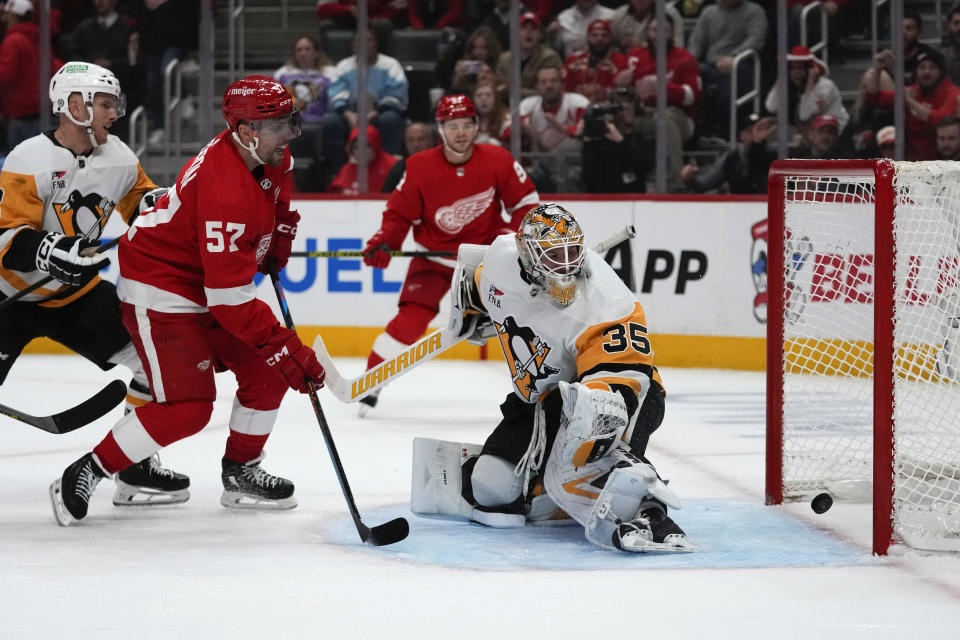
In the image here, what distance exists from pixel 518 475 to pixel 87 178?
130 cm

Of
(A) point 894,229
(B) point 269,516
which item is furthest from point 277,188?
(A) point 894,229

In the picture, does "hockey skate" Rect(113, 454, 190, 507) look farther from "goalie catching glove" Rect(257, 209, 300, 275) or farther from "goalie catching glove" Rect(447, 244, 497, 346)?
"goalie catching glove" Rect(447, 244, 497, 346)

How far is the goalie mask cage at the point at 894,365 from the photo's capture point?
108 inches

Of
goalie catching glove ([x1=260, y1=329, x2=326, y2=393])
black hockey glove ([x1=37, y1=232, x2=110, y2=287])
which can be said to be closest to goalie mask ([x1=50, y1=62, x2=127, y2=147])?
black hockey glove ([x1=37, y1=232, x2=110, y2=287])

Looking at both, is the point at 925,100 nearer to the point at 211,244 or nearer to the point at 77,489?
the point at 211,244

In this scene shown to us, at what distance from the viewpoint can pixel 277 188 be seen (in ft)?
10.4

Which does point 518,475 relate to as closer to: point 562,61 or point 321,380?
point 321,380

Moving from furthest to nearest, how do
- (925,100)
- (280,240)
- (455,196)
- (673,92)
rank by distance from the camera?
1. (673,92)
2. (925,100)
3. (455,196)
4. (280,240)

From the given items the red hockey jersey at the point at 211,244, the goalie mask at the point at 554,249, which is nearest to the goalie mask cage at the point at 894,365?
the goalie mask at the point at 554,249

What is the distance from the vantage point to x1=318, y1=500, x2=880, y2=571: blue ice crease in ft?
8.99

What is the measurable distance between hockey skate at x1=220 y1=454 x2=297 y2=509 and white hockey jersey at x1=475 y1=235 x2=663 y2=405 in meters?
0.67

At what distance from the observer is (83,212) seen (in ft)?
11.0

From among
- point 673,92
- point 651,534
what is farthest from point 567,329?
point 673,92

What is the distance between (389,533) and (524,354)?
493 millimetres
